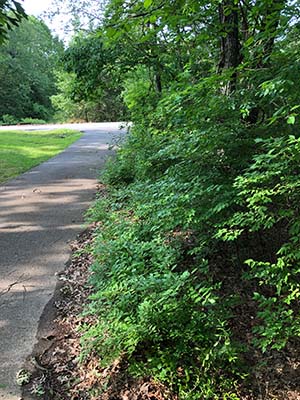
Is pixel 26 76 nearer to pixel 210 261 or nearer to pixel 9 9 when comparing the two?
pixel 9 9

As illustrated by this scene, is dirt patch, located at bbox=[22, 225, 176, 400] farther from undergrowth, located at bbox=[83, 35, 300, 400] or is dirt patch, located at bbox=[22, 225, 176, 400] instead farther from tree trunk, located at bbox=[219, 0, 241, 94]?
tree trunk, located at bbox=[219, 0, 241, 94]

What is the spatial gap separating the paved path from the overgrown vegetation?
1.89 feet

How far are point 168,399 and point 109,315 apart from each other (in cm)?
71

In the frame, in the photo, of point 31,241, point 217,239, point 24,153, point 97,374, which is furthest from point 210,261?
point 24,153

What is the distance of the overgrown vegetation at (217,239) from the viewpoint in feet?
7.83

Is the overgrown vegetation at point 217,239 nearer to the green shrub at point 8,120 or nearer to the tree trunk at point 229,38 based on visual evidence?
the tree trunk at point 229,38

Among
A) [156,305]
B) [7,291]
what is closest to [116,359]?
[156,305]

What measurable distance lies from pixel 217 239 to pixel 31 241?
2921 mm

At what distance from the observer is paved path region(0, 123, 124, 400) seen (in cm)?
286

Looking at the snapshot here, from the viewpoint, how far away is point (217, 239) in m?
3.01

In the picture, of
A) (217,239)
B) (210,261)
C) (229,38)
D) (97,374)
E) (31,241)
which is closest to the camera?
(97,374)

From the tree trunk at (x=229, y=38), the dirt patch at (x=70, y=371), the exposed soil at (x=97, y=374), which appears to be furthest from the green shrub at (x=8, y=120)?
the exposed soil at (x=97, y=374)

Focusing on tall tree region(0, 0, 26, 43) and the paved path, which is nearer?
the paved path

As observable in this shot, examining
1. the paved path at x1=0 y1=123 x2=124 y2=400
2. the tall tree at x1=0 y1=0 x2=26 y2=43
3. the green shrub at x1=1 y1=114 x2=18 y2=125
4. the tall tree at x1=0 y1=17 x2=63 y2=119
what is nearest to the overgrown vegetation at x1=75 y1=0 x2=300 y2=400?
the paved path at x1=0 y1=123 x2=124 y2=400
